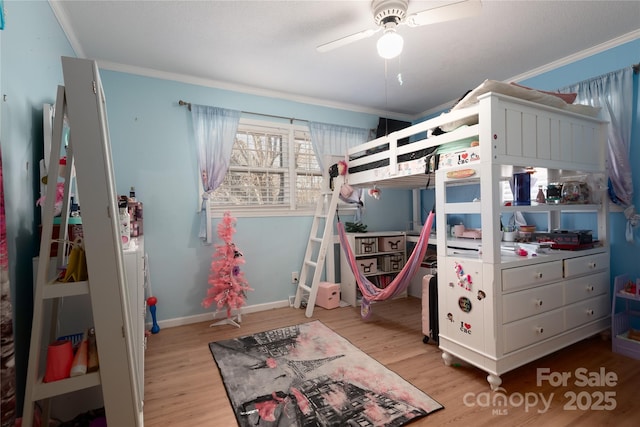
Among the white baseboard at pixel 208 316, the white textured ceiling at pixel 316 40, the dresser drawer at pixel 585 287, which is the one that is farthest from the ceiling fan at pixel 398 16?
the white baseboard at pixel 208 316

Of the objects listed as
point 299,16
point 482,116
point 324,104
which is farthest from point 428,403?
point 324,104

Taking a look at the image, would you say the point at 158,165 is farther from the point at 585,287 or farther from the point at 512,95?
the point at 585,287

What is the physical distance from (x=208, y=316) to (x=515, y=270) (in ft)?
9.17

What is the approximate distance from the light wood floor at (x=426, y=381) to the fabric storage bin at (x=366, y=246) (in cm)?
93

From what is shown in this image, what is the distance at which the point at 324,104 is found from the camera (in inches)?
144

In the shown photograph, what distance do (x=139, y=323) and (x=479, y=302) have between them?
6.72ft

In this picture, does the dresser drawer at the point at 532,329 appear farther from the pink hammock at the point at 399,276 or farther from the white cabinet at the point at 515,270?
the pink hammock at the point at 399,276

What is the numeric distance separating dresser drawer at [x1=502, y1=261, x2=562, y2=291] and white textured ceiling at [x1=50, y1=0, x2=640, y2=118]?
177 centimetres

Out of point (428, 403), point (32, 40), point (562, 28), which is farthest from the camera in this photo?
point (562, 28)

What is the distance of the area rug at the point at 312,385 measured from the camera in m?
1.58

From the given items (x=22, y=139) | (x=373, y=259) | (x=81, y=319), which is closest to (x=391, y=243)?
(x=373, y=259)

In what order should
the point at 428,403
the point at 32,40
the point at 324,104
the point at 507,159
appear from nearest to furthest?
the point at 32,40 < the point at 428,403 < the point at 507,159 < the point at 324,104

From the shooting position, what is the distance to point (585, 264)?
2.21m

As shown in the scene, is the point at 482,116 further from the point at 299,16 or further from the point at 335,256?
the point at 335,256
